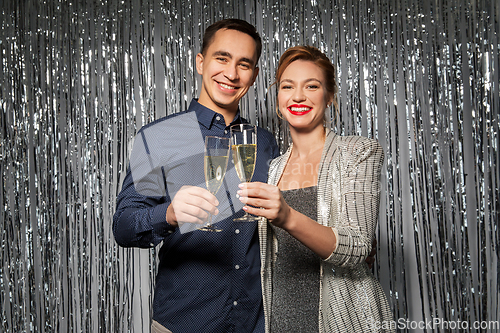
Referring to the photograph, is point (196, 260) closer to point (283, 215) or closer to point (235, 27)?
point (283, 215)

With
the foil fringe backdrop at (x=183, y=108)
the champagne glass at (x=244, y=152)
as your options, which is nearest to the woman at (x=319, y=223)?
the champagne glass at (x=244, y=152)

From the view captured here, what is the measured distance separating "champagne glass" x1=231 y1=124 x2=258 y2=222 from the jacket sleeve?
0.25 meters

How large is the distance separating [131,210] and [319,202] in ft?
1.74

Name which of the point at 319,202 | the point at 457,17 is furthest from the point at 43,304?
the point at 457,17

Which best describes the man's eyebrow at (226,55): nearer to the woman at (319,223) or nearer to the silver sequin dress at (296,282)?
the woman at (319,223)

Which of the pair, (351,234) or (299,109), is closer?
(351,234)

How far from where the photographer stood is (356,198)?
971 millimetres

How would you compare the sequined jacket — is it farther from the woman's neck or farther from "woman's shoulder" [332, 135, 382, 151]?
the woman's neck

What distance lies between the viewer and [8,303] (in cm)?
178

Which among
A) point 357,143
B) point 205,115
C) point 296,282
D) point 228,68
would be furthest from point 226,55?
point 296,282

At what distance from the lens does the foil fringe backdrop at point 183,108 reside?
1.69 metres

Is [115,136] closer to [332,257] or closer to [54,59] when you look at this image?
[54,59]

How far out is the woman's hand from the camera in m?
0.73

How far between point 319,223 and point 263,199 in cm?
32
